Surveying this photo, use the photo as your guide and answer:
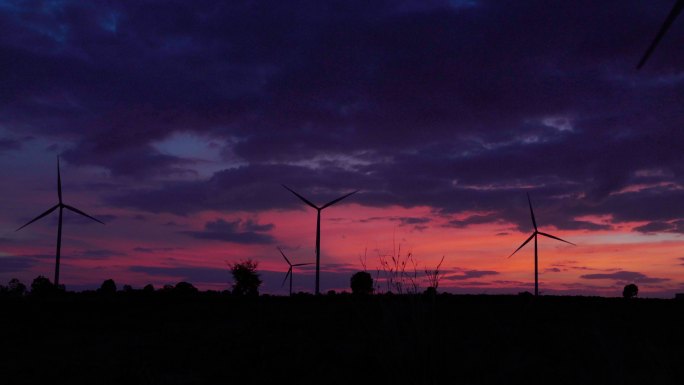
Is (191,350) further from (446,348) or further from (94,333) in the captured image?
(446,348)

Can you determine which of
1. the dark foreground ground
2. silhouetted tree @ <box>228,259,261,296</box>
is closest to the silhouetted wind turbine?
the dark foreground ground

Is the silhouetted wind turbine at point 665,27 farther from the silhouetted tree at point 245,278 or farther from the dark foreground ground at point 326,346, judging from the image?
the silhouetted tree at point 245,278

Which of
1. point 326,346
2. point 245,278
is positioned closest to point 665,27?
point 326,346

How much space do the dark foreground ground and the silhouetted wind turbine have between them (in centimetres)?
670

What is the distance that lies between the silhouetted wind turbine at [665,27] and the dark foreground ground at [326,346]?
670 centimetres

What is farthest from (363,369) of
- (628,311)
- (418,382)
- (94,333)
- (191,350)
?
(628,311)

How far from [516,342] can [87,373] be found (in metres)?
17.3

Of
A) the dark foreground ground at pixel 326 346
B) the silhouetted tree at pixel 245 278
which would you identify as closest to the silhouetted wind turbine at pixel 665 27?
the dark foreground ground at pixel 326 346

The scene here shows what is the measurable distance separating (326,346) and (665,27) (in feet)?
54.1

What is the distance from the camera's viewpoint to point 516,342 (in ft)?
93.1

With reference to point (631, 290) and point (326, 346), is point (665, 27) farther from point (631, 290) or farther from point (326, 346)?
point (631, 290)

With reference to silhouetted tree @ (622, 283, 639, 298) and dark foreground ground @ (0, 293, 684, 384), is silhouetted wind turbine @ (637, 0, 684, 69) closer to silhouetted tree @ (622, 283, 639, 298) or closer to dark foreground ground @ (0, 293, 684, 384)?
dark foreground ground @ (0, 293, 684, 384)

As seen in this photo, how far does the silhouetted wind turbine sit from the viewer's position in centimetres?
1630

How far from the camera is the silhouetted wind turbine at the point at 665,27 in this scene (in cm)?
1630
